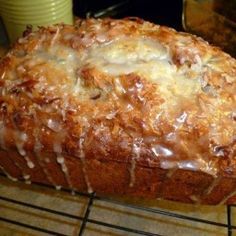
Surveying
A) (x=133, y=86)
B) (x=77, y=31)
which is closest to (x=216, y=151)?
(x=133, y=86)

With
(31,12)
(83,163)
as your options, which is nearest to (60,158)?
(83,163)

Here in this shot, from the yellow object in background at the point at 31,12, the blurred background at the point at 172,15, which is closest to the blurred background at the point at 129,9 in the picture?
the blurred background at the point at 172,15

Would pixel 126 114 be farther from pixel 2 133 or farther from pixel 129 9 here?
pixel 129 9

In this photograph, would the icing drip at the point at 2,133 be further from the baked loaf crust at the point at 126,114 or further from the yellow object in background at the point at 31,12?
the yellow object in background at the point at 31,12

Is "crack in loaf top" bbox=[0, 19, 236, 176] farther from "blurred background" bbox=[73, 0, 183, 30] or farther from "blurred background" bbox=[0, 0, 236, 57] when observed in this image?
"blurred background" bbox=[73, 0, 183, 30]

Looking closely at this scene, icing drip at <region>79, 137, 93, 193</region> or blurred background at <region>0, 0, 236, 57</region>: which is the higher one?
blurred background at <region>0, 0, 236, 57</region>

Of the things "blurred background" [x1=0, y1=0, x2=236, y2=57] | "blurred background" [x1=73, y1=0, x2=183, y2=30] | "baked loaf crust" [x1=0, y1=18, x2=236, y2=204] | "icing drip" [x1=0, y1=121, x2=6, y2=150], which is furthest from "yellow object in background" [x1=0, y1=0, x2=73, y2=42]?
"icing drip" [x1=0, y1=121, x2=6, y2=150]
